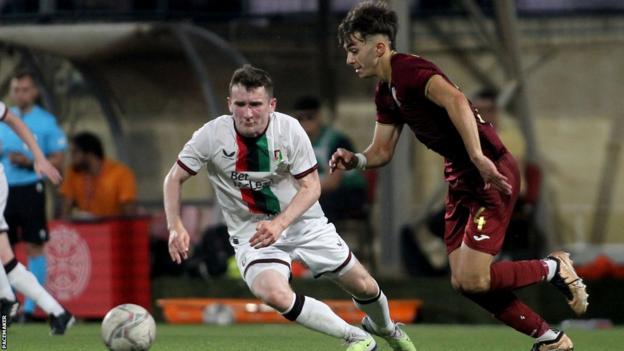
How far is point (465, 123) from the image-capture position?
742cm

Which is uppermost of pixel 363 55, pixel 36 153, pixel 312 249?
pixel 363 55

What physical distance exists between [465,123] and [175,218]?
150 centimetres

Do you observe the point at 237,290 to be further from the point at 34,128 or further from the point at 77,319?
the point at 34,128

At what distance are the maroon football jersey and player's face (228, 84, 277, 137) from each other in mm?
609

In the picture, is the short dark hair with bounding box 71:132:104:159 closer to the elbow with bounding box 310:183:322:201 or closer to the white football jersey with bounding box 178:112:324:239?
the white football jersey with bounding box 178:112:324:239

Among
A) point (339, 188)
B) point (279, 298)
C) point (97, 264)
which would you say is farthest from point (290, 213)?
point (97, 264)

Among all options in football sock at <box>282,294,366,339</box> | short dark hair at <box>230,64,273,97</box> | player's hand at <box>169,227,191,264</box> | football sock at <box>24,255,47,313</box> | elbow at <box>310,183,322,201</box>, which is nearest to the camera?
player's hand at <box>169,227,191,264</box>

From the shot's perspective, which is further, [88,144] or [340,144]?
[88,144]

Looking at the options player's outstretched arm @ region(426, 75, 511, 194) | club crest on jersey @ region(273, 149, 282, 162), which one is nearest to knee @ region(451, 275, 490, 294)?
player's outstretched arm @ region(426, 75, 511, 194)

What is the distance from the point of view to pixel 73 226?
42.2 feet

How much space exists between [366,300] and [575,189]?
725 centimetres

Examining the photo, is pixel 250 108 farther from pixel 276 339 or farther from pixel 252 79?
pixel 276 339

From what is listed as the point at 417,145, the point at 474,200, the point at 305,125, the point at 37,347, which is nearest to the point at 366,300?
the point at 474,200

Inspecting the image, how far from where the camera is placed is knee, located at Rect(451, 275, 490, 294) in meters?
7.69
